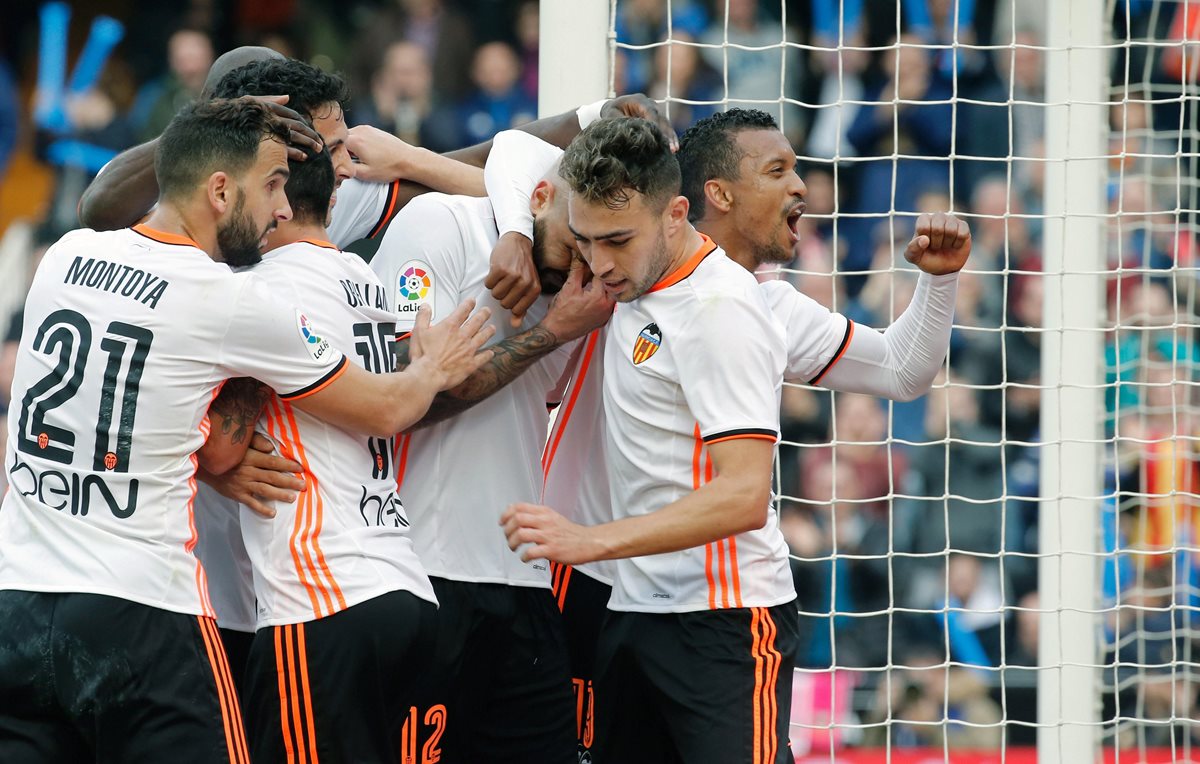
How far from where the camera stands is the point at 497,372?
11.3 feet

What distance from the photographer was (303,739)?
3.12m

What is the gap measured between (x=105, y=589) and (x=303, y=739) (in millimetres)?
538

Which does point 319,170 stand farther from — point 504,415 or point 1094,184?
point 1094,184

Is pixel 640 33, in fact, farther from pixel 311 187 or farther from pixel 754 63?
pixel 311 187

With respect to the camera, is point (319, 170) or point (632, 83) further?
point (632, 83)

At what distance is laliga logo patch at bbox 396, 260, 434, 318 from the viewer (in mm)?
3523

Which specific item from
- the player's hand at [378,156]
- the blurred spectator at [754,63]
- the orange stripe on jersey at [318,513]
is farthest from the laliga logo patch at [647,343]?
the blurred spectator at [754,63]

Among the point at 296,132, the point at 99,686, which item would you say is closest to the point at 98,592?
the point at 99,686

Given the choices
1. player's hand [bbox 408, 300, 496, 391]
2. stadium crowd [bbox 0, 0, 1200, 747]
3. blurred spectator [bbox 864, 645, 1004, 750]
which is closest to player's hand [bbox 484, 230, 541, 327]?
player's hand [bbox 408, 300, 496, 391]

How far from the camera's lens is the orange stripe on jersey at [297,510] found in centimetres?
313

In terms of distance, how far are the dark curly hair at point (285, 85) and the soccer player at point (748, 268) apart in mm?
453

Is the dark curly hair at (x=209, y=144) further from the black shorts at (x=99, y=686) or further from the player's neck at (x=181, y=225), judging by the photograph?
the black shorts at (x=99, y=686)

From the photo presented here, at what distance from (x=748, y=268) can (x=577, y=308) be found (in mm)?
550

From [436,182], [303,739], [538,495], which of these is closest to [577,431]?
[538,495]
